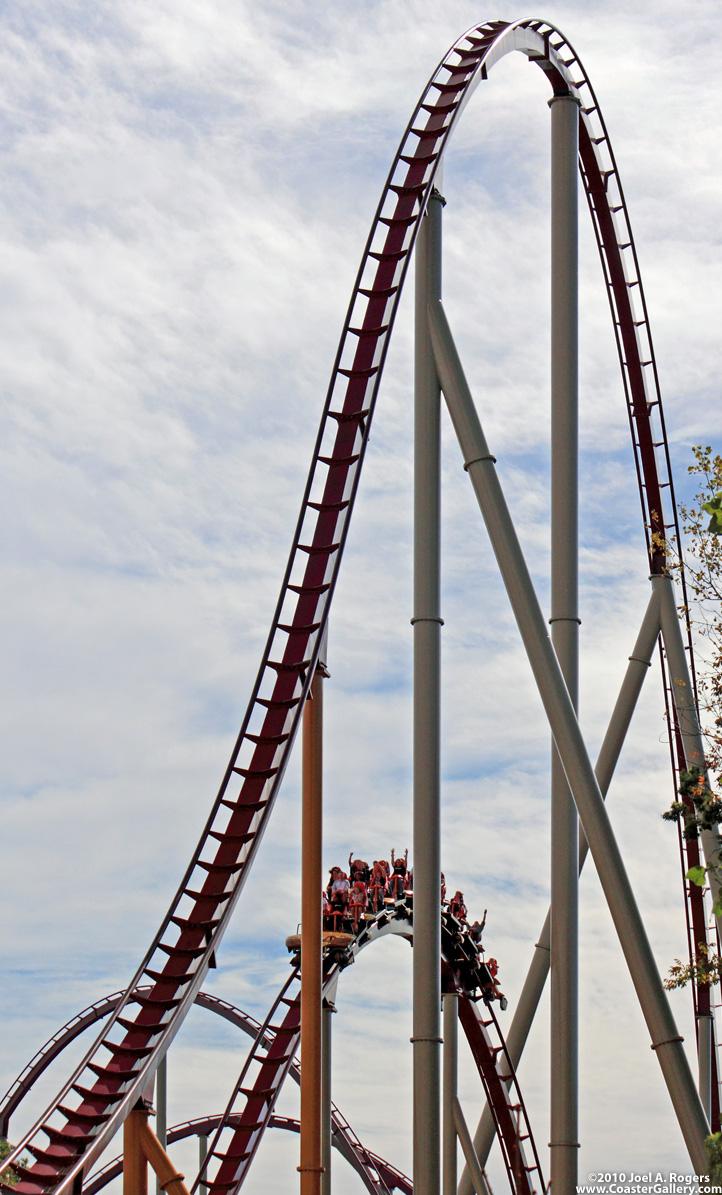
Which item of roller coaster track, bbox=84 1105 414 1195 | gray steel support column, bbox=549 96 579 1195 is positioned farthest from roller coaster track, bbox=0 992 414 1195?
gray steel support column, bbox=549 96 579 1195

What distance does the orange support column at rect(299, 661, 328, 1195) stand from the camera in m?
7.42

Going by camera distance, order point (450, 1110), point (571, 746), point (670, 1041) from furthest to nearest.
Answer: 1. point (450, 1110)
2. point (571, 746)
3. point (670, 1041)

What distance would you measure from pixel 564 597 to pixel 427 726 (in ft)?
4.87

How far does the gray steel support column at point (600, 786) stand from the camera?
1000cm

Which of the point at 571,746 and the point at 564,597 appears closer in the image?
the point at 571,746

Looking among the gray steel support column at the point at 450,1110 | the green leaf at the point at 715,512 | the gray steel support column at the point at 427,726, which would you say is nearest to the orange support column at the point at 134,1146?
the gray steel support column at the point at 427,726

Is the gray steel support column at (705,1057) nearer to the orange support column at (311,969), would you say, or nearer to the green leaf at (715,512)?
the orange support column at (311,969)

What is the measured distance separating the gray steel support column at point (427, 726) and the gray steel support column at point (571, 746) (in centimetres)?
Result: 22

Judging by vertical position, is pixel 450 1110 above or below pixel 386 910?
below

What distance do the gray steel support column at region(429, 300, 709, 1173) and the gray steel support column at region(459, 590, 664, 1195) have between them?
7.04 feet

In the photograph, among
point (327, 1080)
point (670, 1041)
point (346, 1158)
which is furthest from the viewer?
point (346, 1158)

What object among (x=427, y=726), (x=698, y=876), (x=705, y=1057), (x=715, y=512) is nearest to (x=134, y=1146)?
(x=427, y=726)

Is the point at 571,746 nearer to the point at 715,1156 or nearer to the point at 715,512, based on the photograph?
the point at 715,1156

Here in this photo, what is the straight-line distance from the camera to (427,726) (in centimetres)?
827
